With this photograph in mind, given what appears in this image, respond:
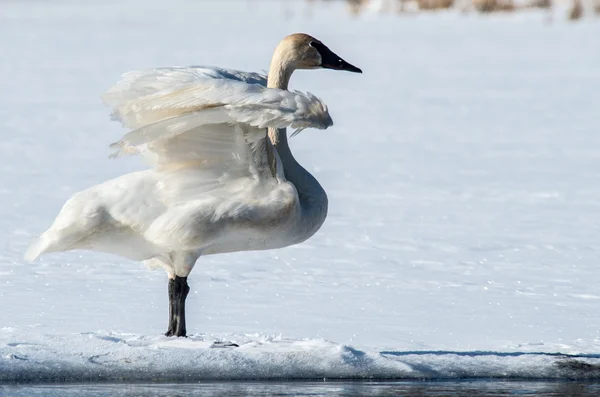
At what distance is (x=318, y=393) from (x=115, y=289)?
2.05 meters

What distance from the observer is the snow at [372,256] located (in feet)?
15.7

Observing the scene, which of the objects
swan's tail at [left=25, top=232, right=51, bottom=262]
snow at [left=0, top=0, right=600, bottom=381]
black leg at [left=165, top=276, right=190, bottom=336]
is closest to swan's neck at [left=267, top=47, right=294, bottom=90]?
black leg at [left=165, top=276, right=190, bottom=336]

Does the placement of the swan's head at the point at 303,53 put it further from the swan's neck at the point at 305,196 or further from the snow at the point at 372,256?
the snow at the point at 372,256

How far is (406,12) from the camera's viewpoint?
120ft

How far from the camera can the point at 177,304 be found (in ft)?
17.2

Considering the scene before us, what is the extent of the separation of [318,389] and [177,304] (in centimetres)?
98

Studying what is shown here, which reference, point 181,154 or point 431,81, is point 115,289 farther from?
point 431,81

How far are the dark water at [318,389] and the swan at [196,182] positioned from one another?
702 mm

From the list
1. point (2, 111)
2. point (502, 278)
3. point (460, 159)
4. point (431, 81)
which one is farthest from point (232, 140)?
point (431, 81)

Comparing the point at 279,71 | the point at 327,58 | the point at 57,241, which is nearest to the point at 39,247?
the point at 57,241

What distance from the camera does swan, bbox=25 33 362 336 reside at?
4.83m

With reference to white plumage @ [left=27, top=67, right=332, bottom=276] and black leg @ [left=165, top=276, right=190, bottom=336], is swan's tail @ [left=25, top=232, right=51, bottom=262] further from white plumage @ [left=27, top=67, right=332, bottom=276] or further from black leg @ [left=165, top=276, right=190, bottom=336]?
black leg @ [left=165, top=276, right=190, bottom=336]

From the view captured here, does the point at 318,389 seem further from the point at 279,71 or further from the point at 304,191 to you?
the point at 279,71

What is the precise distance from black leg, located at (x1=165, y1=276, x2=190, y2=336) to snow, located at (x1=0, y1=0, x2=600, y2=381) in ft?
0.32
